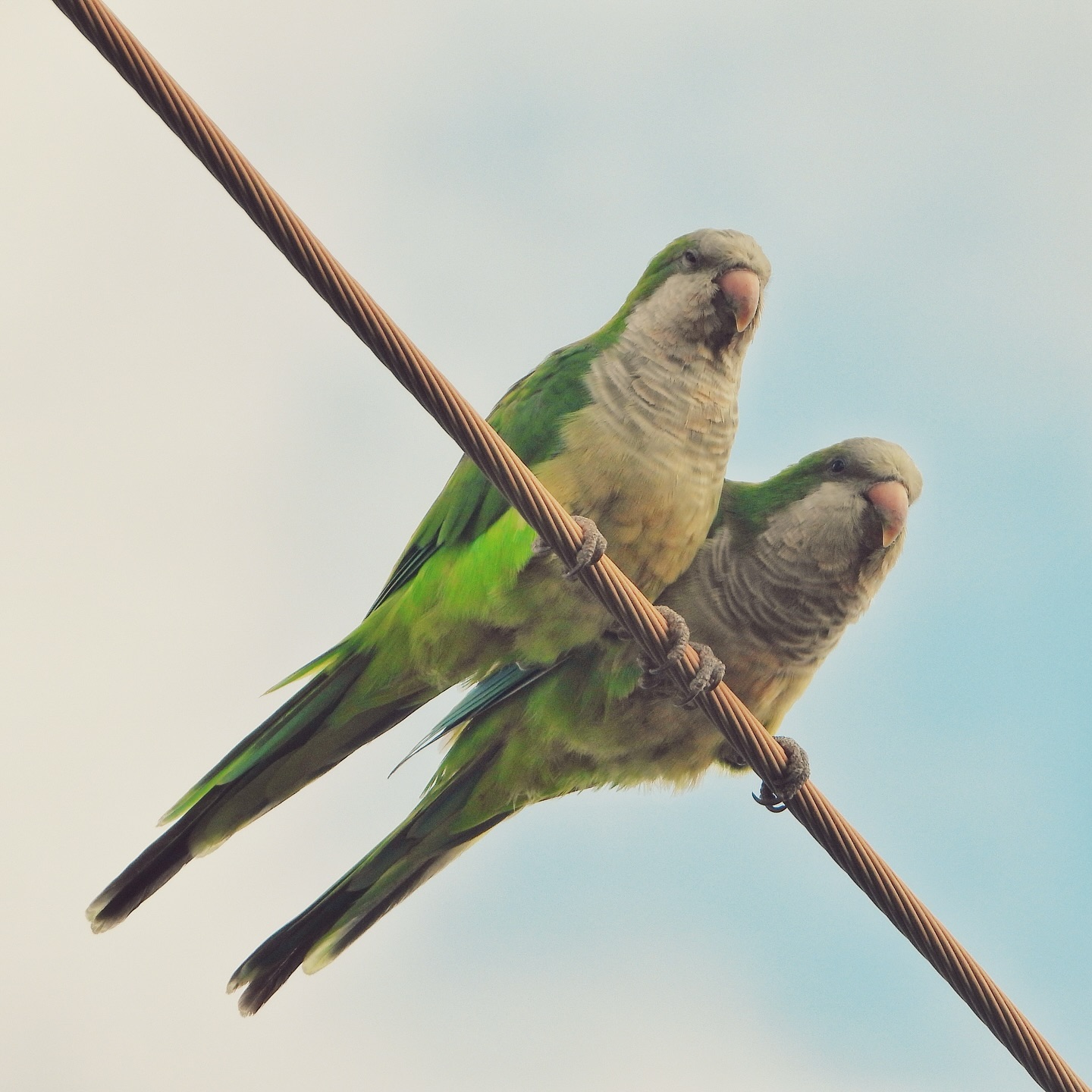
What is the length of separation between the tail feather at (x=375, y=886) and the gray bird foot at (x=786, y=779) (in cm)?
107

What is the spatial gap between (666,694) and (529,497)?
1.64 m

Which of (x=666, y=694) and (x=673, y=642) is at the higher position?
(x=666, y=694)

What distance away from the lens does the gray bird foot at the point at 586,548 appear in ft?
11.0

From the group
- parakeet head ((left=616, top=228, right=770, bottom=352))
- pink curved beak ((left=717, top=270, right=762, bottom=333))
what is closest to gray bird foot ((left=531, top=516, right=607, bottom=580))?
parakeet head ((left=616, top=228, right=770, bottom=352))

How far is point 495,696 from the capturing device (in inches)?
184

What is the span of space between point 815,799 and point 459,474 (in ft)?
6.71

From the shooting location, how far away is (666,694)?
454 cm

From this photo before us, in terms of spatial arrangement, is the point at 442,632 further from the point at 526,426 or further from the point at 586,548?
the point at 586,548

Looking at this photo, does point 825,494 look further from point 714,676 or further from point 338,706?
point 338,706

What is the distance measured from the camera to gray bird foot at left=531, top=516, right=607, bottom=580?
3.34 meters

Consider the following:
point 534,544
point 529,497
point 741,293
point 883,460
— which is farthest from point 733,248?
point 529,497

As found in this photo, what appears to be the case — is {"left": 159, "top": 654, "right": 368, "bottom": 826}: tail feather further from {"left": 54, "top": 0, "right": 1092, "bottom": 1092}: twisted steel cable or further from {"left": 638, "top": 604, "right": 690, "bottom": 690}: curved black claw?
{"left": 54, "top": 0, "right": 1092, "bottom": 1092}: twisted steel cable

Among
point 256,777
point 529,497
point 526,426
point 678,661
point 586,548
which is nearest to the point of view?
point 529,497

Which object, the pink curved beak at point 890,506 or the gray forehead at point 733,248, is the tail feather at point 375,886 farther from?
the gray forehead at point 733,248
